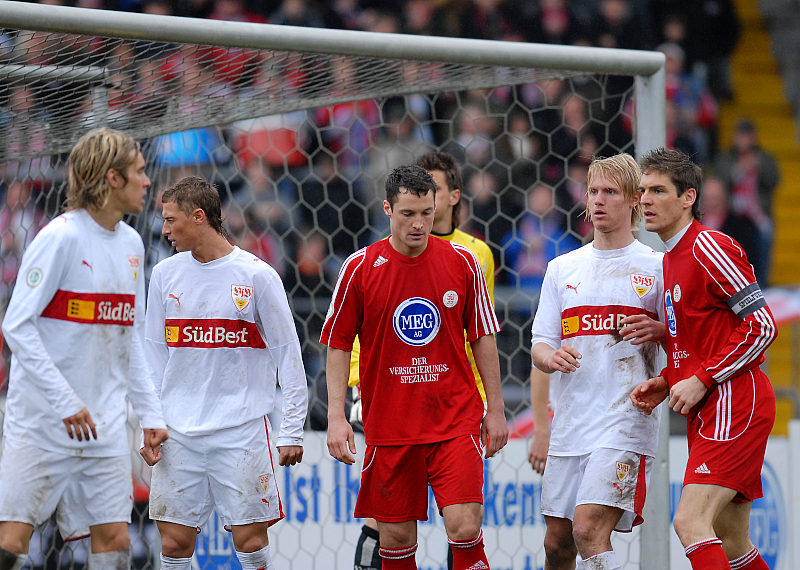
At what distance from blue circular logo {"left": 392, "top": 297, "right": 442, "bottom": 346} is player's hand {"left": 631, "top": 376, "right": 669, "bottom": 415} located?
2.41ft

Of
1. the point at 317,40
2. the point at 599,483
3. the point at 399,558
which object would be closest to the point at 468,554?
the point at 399,558

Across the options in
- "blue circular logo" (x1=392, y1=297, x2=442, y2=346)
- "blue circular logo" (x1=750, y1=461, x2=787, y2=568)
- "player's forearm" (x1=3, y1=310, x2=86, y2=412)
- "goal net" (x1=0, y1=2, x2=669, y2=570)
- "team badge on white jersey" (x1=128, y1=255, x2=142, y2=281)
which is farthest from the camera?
"blue circular logo" (x1=750, y1=461, x2=787, y2=568)

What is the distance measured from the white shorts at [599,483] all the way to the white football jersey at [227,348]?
953mm

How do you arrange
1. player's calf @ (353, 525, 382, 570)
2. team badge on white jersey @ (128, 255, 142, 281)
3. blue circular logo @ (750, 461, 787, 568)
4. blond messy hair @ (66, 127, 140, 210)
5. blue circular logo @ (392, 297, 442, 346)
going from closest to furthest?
blond messy hair @ (66, 127, 140, 210) < team badge on white jersey @ (128, 255, 142, 281) < blue circular logo @ (392, 297, 442, 346) < player's calf @ (353, 525, 382, 570) < blue circular logo @ (750, 461, 787, 568)

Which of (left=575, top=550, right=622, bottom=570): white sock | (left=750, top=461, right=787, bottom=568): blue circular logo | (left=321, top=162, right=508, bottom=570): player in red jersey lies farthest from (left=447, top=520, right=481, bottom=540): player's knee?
(left=750, top=461, right=787, bottom=568): blue circular logo

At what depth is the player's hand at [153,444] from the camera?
3.83 meters

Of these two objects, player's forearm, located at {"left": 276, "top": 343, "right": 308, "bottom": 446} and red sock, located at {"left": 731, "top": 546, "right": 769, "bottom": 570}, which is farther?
player's forearm, located at {"left": 276, "top": 343, "right": 308, "bottom": 446}

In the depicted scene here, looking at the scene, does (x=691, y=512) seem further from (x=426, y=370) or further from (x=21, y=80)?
(x=21, y=80)

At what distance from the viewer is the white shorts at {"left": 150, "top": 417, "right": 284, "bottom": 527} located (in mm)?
3977

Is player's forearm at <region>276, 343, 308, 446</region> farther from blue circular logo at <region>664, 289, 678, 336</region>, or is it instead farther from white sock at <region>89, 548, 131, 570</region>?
blue circular logo at <region>664, 289, 678, 336</region>

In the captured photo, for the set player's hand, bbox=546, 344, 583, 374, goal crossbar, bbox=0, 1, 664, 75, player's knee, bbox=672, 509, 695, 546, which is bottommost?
player's knee, bbox=672, 509, 695, 546

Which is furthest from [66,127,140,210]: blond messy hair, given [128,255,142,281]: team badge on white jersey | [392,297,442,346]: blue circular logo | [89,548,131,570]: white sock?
[89,548,131,570]: white sock

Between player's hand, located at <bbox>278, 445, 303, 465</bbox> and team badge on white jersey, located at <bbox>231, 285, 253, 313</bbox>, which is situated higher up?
team badge on white jersey, located at <bbox>231, 285, 253, 313</bbox>

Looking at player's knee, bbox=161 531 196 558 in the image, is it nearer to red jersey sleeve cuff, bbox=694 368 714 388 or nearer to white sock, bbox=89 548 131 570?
white sock, bbox=89 548 131 570
